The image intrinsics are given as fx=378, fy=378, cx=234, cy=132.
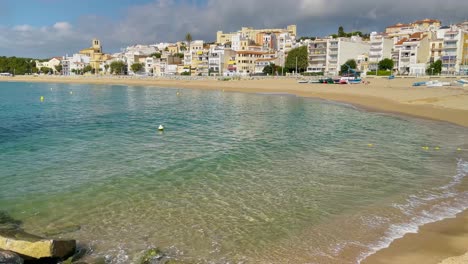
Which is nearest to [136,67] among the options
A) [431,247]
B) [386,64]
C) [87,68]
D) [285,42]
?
[87,68]

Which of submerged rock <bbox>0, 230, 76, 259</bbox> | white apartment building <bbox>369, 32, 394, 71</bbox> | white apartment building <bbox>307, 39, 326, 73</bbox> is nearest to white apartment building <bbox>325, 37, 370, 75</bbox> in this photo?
white apartment building <bbox>307, 39, 326, 73</bbox>

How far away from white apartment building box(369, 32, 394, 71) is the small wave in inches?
4273

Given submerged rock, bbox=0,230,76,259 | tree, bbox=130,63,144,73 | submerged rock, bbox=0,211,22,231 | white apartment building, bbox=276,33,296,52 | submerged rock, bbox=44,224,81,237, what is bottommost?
submerged rock, bbox=44,224,81,237

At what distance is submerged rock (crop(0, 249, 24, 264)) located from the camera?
627 centimetres

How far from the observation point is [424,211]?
32.9 ft

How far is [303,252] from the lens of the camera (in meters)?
7.83

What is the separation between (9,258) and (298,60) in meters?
120

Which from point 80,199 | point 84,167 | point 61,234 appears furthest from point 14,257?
point 84,167

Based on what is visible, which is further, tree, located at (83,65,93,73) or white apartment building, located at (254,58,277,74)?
tree, located at (83,65,93,73)

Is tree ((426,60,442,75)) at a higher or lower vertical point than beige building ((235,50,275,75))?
lower

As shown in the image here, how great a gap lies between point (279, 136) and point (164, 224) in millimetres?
14053

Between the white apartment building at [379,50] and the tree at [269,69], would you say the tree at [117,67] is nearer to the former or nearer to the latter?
A: the tree at [269,69]

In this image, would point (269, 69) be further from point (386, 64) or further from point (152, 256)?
point (152, 256)

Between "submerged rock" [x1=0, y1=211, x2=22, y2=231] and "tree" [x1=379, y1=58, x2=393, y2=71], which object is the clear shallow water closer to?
"submerged rock" [x1=0, y1=211, x2=22, y2=231]
